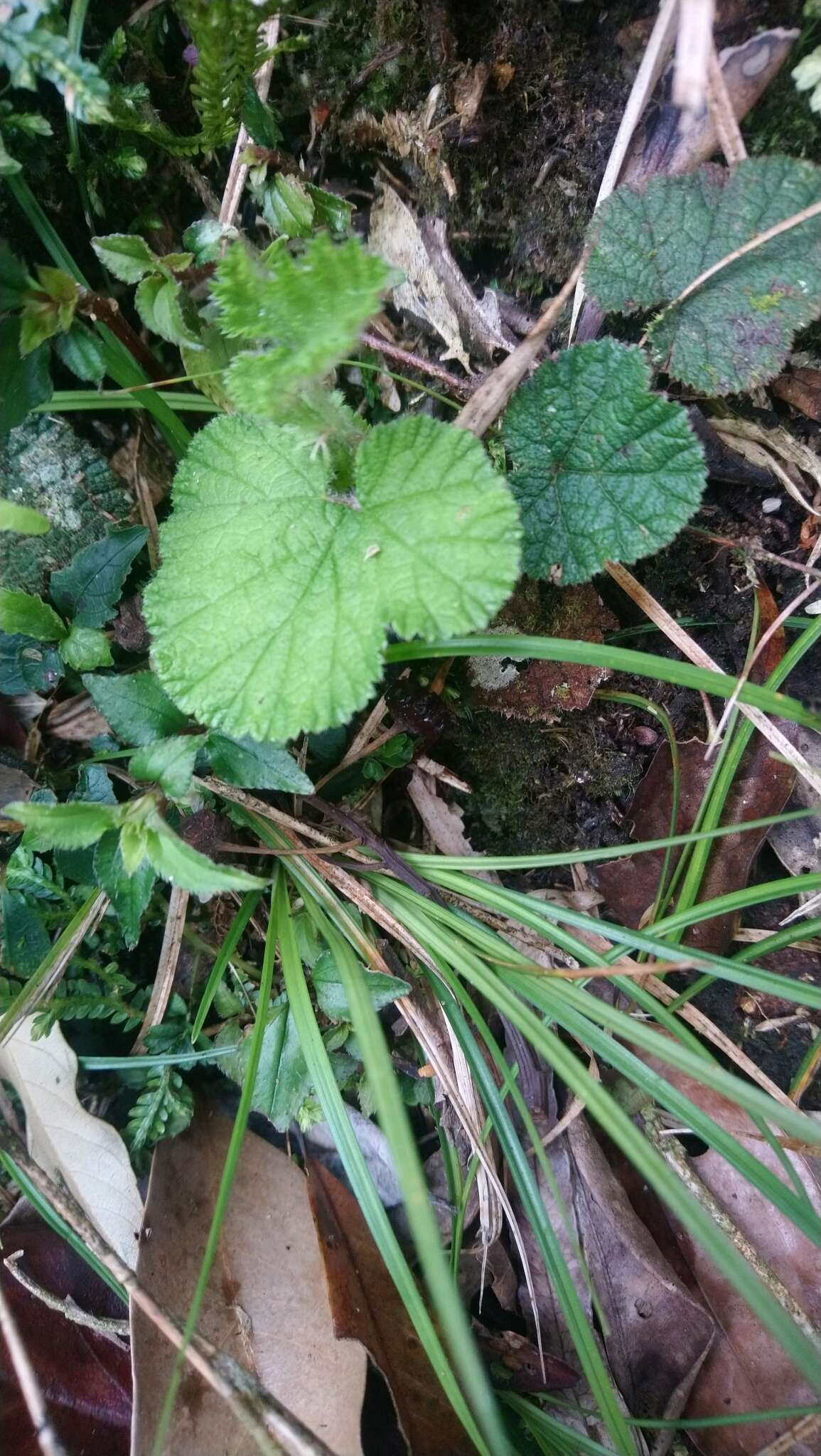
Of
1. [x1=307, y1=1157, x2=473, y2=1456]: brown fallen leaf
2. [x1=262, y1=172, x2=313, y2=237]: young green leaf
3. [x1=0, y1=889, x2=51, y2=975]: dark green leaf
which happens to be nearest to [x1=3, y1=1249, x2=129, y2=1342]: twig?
A: [x1=307, y1=1157, x2=473, y2=1456]: brown fallen leaf

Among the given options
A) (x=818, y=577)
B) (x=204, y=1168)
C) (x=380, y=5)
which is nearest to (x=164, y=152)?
(x=380, y=5)

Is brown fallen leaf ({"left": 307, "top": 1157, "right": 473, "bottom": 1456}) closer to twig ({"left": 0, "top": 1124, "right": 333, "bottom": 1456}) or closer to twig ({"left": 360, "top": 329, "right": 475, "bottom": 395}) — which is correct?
twig ({"left": 0, "top": 1124, "right": 333, "bottom": 1456})

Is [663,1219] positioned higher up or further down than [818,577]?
further down

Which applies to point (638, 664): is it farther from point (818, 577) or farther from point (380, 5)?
point (380, 5)

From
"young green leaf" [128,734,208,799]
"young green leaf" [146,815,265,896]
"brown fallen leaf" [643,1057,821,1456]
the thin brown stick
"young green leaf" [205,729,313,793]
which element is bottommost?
"brown fallen leaf" [643,1057,821,1456]

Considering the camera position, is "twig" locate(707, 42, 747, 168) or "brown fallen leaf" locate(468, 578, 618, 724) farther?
"brown fallen leaf" locate(468, 578, 618, 724)

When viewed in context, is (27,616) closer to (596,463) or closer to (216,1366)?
(596,463)
